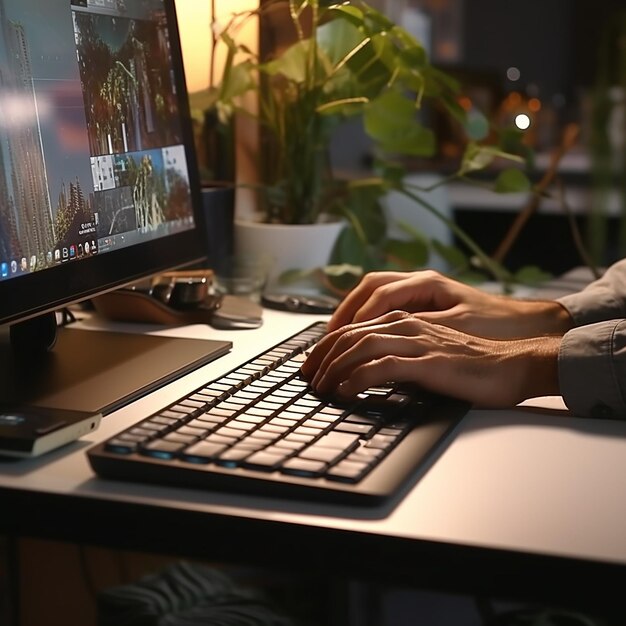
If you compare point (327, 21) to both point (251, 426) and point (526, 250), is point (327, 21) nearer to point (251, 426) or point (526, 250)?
point (251, 426)

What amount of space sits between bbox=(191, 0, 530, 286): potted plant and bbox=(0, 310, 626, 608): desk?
26.9 inches

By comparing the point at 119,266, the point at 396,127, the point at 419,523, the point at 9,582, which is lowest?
the point at 9,582

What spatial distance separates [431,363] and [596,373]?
0.48ft

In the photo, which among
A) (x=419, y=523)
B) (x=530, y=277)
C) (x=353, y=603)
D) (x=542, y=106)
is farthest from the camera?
Result: (x=542, y=106)

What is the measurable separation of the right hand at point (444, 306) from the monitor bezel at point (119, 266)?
8.3 inches

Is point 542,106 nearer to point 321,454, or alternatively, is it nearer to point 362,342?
point 362,342

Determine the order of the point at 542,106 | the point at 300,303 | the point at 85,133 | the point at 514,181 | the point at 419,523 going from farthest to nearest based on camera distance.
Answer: the point at 542,106 < the point at 514,181 < the point at 300,303 < the point at 85,133 < the point at 419,523

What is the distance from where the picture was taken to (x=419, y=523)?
2.06 feet

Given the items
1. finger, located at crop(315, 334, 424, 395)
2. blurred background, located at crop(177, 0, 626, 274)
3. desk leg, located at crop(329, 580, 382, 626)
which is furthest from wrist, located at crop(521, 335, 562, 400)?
blurred background, located at crop(177, 0, 626, 274)

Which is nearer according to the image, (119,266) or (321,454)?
(321,454)

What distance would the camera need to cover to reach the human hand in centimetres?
85

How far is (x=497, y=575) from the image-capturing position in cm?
59

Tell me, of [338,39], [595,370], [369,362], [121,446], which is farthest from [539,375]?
[338,39]

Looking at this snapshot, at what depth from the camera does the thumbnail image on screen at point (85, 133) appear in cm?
86
